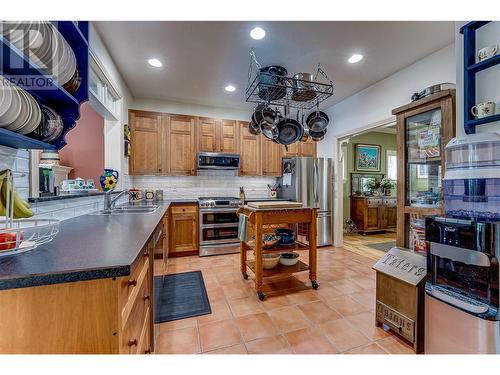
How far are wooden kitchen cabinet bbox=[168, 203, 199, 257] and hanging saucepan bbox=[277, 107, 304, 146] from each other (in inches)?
72.9

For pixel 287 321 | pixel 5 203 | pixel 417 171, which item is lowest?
pixel 287 321

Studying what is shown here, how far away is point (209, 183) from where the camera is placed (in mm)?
4254

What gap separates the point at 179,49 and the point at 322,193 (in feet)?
10.5

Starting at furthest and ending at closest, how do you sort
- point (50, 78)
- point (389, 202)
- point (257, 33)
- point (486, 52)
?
point (389, 202) < point (257, 33) < point (486, 52) < point (50, 78)

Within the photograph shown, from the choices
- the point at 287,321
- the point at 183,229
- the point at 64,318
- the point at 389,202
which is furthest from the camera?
the point at 389,202

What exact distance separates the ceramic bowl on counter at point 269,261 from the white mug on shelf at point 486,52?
2.28 m

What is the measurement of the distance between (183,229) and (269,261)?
5.53 feet

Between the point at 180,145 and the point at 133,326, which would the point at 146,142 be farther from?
the point at 133,326

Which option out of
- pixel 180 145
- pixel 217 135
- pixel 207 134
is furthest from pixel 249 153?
pixel 180 145

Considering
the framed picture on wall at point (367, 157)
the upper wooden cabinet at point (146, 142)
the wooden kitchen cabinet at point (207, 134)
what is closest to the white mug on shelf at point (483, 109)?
the wooden kitchen cabinet at point (207, 134)

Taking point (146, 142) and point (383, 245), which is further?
point (383, 245)

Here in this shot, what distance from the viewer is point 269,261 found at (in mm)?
2439

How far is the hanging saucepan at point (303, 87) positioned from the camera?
2217 millimetres
